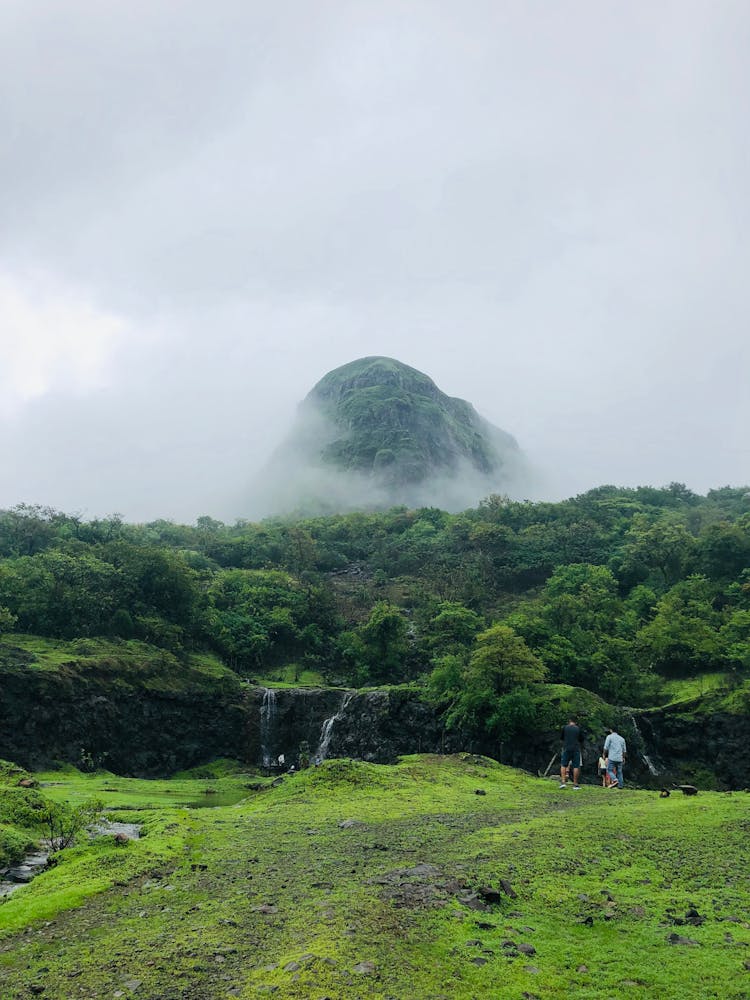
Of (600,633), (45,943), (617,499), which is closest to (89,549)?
(600,633)

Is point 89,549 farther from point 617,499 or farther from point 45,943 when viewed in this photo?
point 617,499

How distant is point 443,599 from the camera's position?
79.0 meters

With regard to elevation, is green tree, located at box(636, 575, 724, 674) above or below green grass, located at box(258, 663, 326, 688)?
above

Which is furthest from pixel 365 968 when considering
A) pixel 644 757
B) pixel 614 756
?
pixel 644 757

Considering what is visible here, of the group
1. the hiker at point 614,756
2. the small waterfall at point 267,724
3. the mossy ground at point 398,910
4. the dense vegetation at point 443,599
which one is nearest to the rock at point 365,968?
the mossy ground at point 398,910

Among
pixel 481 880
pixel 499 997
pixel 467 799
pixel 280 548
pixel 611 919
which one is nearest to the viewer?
pixel 499 997

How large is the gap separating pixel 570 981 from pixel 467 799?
488 inches

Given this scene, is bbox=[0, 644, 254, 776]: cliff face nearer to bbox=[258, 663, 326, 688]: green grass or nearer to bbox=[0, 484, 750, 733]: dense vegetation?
bbox=[258, 663, 326, 688]: green grass

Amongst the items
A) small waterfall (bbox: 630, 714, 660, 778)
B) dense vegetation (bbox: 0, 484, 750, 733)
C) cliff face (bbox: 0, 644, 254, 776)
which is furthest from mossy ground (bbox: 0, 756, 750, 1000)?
cliff face (bbox: 0, 644, 254, 776)

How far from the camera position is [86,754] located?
44.6 metres

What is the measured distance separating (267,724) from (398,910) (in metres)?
46.9

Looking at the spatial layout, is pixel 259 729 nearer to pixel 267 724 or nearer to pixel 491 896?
pixel 267 724

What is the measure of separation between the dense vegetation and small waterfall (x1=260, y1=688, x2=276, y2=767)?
10.3 metres

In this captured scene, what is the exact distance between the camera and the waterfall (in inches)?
1907
